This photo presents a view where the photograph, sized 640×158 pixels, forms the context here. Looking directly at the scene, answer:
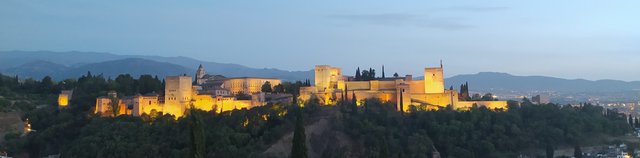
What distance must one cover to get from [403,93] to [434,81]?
4962 millimetres

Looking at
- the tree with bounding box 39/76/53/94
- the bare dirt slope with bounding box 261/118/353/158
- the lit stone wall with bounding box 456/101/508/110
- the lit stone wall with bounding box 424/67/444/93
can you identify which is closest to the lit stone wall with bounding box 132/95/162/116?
the bare dirt slope with bounding box 261/118/353/158

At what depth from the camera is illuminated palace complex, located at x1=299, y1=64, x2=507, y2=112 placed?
53.0 meters

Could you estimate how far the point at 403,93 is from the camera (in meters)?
52.6

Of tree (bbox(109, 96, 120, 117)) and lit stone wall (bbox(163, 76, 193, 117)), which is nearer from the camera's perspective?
tree (bbox(109, 96, 120, 117))

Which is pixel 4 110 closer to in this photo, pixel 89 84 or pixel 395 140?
pixel 89 84

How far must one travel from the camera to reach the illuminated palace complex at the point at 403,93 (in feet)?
174

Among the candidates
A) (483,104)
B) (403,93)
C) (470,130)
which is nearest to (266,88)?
(403,93)

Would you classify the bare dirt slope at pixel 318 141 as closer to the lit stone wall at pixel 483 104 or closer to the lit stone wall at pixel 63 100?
the lit stone wall at pixel 483 104

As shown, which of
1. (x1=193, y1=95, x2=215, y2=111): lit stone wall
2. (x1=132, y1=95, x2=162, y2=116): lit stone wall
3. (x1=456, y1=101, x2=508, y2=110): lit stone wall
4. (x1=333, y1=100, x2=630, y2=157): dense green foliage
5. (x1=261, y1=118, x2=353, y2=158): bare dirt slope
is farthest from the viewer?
(x1=456, y1=101, x2=508, y2=110): lit stone wall

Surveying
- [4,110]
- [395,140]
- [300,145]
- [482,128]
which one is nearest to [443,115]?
[482,128]

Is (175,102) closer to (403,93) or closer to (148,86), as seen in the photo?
(148,86)

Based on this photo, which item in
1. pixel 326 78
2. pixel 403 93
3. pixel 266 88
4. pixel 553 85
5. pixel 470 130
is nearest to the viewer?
pixel 470 130

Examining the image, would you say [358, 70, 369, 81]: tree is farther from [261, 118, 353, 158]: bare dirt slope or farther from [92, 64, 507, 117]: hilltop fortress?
[261, 118, 353, 158]: bare dirt slope

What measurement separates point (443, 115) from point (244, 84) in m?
20.4
